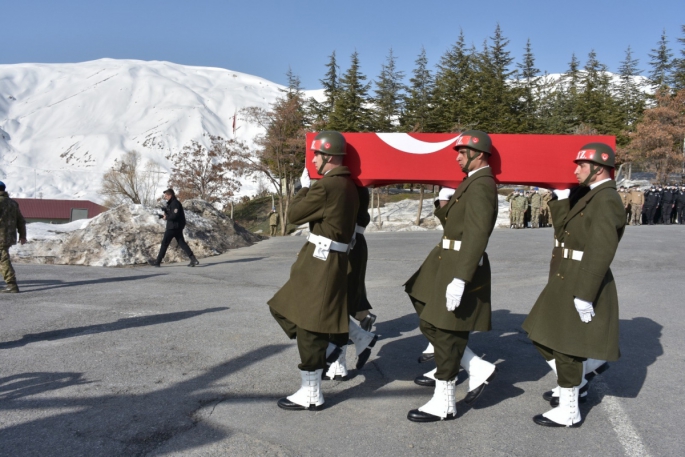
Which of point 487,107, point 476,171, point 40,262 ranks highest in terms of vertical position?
point 487,107

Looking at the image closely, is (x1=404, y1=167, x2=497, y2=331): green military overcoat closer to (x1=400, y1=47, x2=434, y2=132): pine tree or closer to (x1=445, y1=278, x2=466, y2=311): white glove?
(x1=445, y1=278, x2=466, y2=311): white glove

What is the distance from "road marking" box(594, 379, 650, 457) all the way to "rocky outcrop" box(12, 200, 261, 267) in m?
12.4

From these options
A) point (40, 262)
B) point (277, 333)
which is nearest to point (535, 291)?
point (277, 333)

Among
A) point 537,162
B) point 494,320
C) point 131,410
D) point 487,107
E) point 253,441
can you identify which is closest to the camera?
point 253,441

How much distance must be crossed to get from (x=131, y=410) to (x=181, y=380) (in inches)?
28.6

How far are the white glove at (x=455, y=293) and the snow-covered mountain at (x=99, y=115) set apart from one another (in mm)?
84396

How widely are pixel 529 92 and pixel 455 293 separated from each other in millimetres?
60289

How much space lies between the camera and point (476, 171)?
423 cm

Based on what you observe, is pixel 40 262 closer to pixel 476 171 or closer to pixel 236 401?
pixel 236 401

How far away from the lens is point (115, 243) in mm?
15109

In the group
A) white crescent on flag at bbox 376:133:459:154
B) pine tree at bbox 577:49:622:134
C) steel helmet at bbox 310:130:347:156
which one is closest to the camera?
steel helmet at bbox 310:130:347:156

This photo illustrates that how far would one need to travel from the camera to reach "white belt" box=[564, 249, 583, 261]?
13.5 ft

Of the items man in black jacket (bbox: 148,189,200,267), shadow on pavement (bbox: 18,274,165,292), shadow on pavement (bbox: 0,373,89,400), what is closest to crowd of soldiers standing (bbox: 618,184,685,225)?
man in black jacket (bbox: 148,189,200,267)

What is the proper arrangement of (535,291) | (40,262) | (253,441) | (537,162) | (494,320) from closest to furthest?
(253,441) → (537,162) → (494,320) → (535,291) → (40,262)
